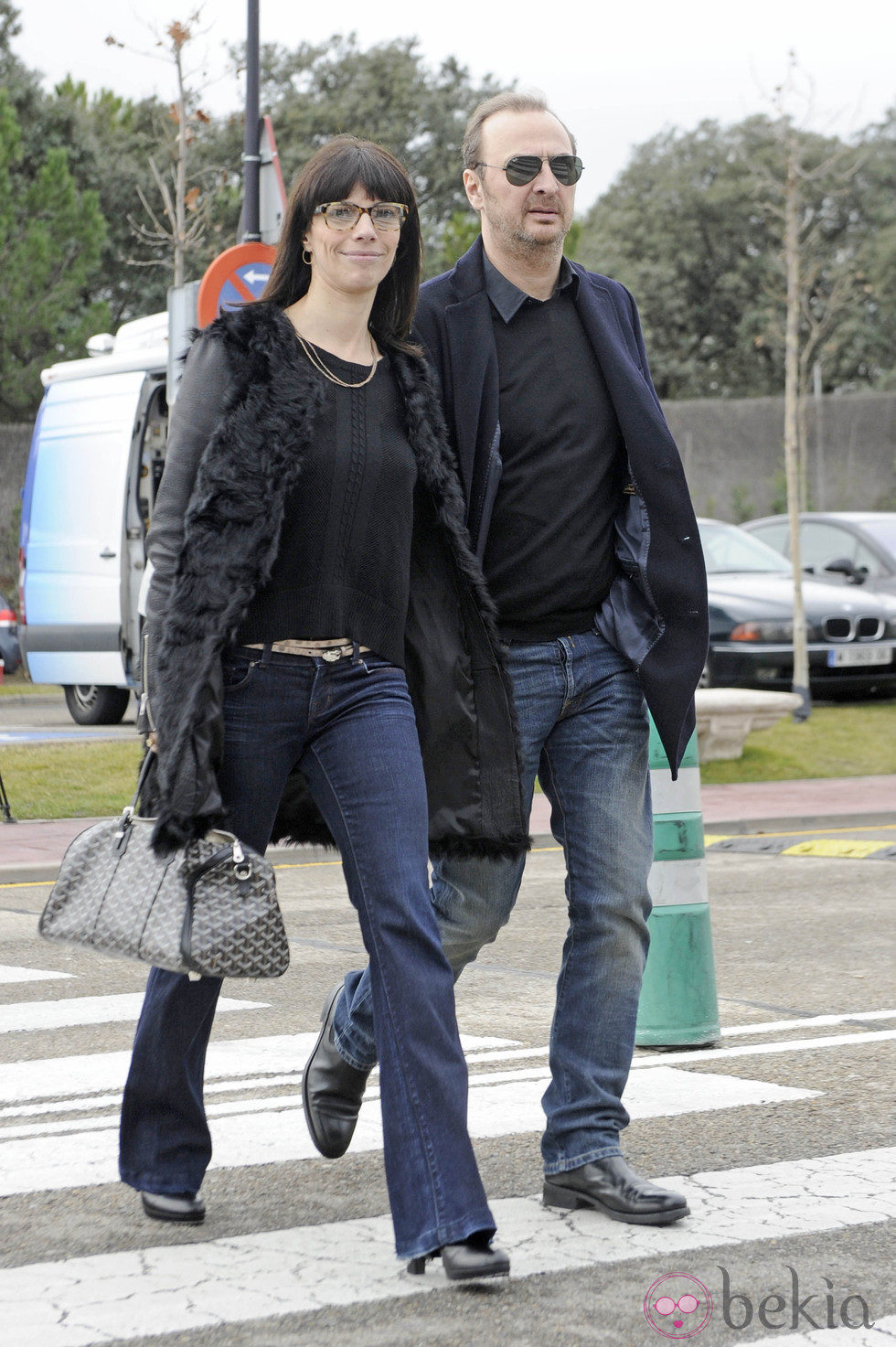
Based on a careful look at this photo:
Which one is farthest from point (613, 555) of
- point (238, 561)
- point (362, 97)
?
point (362, 97)

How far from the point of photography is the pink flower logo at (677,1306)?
9.84 ft

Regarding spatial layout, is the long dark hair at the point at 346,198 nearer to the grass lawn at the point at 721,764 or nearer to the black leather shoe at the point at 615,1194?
the black leather shoe at the point at 615,1194

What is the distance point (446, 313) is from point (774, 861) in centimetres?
678

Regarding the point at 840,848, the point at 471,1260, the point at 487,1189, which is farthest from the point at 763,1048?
the point at 840,848

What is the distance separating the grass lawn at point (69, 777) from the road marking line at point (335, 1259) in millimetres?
8014

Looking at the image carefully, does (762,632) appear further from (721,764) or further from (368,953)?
(368,953)

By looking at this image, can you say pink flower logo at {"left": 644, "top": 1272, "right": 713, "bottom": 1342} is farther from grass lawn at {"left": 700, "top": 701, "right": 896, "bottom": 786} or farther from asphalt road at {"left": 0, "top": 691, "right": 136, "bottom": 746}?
asphalt road at {"left": 0, "top": 691, "right": 136, "bottom": 746}

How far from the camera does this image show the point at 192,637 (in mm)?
3252

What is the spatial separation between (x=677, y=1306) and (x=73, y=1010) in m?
3.26

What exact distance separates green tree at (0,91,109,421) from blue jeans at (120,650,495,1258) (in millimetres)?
28094

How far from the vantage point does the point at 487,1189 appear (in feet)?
12.6

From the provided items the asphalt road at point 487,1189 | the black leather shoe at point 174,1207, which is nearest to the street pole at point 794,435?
the asphalt road at point 487,1189

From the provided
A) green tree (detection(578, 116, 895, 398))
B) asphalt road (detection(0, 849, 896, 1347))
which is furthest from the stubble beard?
green tree (detection(578, 116, 895, 398))

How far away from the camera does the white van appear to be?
14844 millimetres
